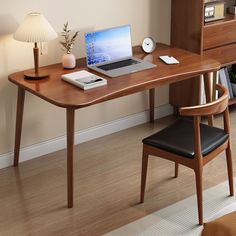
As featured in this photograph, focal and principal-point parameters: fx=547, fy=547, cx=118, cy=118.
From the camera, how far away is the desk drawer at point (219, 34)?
3990 mm

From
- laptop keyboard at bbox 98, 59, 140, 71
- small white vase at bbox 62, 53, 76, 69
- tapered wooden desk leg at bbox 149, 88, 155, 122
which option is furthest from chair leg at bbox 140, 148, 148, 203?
tapered wooden desk leg at bbox 149, 88, 155, 122

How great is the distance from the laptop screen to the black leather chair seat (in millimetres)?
664

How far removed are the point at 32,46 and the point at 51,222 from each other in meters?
1.17

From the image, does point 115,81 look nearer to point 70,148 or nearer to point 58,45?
point 70,148

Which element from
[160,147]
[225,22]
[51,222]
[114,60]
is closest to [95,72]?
[114,60]

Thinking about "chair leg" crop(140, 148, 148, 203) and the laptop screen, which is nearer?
"chair leg" crop(140, 148, 148, 203)

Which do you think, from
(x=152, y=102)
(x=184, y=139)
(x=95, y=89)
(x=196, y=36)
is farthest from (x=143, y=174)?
(x=196, y=36)

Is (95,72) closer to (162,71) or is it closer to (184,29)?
(162,71)

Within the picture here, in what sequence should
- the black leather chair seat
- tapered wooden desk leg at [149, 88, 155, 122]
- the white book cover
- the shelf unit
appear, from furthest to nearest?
tapered wooden desk leg at [149, 88, 155, 122] → the shelf unit → the white book cover → the black leather chair seat

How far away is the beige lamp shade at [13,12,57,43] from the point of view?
3145mm

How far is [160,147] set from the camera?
298 cm

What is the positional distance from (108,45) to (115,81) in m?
0.37

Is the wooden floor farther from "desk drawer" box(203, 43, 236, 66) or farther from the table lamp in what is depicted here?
the table lamp

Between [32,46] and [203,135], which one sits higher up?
[32,46]
